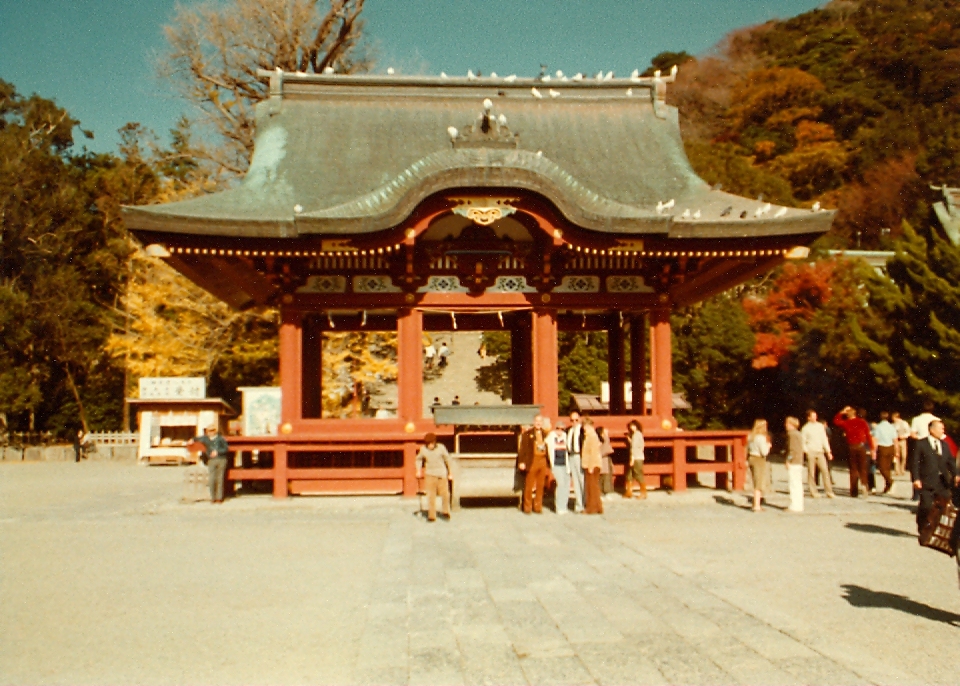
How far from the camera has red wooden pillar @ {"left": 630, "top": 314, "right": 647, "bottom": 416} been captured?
55.0 feet

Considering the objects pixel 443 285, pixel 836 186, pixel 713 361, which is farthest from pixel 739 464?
pixel 836 186

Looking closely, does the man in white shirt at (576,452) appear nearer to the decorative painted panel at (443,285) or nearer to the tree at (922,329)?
the decorative painted panel at (443,285)

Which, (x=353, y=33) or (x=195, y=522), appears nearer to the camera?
(x=195, y=522)

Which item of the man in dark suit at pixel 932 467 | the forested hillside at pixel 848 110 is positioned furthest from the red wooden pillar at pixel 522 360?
the forested hillside at pixel 848 110

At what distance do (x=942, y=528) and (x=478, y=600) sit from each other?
3593 mm

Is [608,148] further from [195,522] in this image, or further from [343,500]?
[195,522]

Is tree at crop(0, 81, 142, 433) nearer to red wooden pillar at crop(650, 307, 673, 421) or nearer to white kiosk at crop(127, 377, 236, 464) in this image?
white kiosk at crop(127, 377, 236, 464)

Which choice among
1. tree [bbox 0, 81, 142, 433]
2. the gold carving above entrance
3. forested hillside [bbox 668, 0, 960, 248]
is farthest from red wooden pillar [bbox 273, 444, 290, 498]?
forested hillside [bbox 668, 0, 960, 248]

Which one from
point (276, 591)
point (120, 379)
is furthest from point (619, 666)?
point (120, 379)

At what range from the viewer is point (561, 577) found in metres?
7.75

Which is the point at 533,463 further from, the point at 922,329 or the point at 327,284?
the point at 922,329

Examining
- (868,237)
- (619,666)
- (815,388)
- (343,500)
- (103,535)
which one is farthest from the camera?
(868,237)

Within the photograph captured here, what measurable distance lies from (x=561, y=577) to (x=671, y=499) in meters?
6.21

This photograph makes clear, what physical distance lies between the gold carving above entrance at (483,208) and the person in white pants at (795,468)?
5.51 meters
